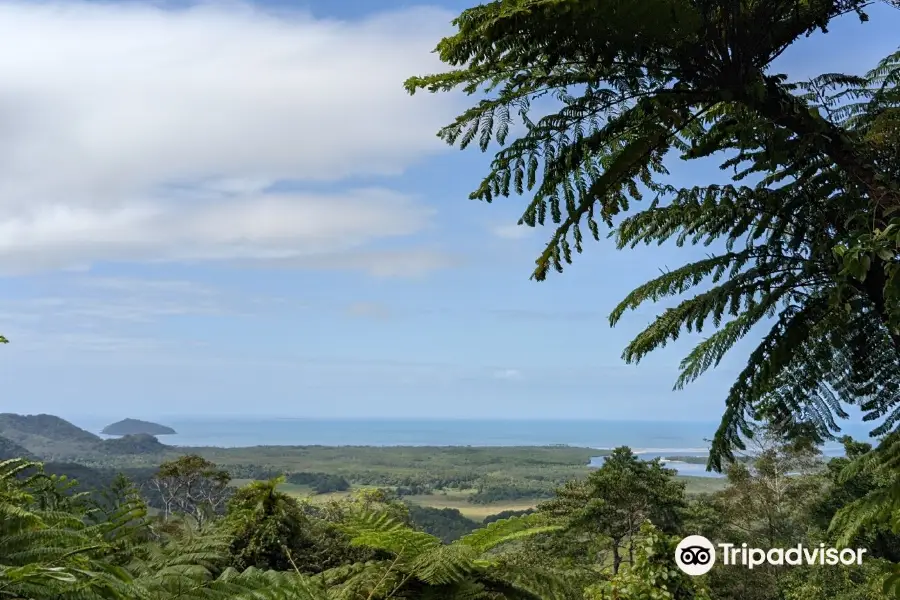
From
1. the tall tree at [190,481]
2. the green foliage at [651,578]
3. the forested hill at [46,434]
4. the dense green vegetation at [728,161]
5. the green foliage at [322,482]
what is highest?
the dense green vegetation at [728,161]

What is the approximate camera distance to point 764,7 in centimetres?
376

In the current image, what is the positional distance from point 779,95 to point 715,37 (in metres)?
0.51

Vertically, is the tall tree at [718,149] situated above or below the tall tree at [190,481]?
above

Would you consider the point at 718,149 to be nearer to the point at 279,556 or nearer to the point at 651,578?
the point at 651,578

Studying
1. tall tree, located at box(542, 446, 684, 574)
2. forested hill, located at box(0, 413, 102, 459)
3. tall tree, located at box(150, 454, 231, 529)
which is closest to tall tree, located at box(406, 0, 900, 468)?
tall tree, located at box(542, 446, 684, 574)

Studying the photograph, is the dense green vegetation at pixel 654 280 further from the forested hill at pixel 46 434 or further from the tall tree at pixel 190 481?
the forested hill at pixel 46 434

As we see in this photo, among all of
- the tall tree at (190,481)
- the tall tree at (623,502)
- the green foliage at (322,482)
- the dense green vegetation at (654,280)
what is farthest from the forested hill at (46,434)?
the dense green vegetation at (654,280)

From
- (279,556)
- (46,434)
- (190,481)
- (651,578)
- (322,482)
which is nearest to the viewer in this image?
(651,578)

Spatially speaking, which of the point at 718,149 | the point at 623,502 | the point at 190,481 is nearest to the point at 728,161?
the point at 718,149

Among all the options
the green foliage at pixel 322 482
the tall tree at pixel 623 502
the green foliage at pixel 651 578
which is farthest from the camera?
the green foliage at pixel 322 482

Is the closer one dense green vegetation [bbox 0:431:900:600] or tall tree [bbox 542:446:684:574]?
dense green vegetation [bbox 0:431:900:600]

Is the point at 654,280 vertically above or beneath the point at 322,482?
above

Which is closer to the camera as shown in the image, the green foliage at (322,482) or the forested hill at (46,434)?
the green foliage at (322,482)

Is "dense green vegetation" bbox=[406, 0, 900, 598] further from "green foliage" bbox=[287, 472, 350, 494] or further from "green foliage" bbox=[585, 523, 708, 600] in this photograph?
"green foliage" bbox=[287, 472, 350, 494]
